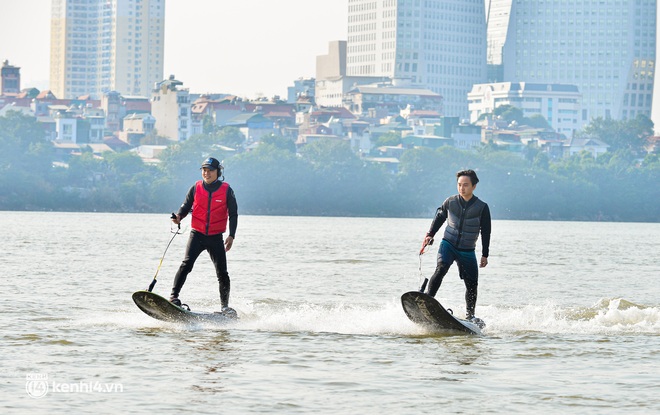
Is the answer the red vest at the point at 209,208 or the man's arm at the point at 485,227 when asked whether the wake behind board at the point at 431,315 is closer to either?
the man's arm at the point at 485,227

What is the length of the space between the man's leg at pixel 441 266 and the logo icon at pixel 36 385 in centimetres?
540

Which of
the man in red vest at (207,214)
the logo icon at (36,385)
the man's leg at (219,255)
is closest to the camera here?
the logo icon at (36,385)

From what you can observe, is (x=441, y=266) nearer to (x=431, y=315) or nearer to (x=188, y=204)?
(x=431, y=315)

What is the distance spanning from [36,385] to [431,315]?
6.00 m

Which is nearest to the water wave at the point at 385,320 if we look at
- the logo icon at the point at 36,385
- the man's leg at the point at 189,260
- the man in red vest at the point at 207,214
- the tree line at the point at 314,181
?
the man's leg at the point at 189,260

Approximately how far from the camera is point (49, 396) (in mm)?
13906

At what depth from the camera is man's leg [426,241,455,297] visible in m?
18.5

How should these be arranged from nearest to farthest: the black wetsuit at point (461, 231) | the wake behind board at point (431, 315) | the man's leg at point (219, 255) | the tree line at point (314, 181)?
the wake behind board at point (431, 315)
the black wetsuit at point (461, 231)
the man's leg at point (219, 255)
the tree line at point (314, 181)

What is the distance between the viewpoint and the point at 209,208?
61.6 ft

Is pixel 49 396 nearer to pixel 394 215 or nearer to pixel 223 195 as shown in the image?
pixel 223 195

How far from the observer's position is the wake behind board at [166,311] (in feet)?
61.1

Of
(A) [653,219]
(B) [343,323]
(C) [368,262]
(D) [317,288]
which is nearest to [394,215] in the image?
(A) [653,219]

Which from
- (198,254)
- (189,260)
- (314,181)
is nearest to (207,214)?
(198,254)

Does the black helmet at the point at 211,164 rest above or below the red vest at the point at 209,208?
above
